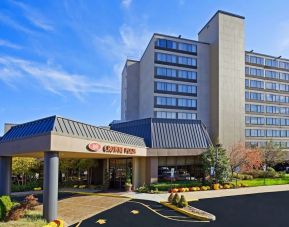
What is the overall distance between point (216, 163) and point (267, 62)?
168ft

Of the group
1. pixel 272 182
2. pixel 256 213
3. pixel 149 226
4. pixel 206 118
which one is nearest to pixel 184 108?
pixel 206 118

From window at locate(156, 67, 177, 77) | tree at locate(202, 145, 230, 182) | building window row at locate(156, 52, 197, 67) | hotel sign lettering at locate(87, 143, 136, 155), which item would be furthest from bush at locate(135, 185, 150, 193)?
building window row at locate(156, 52, 197, 67)

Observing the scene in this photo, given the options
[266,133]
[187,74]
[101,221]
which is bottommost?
[101,221]

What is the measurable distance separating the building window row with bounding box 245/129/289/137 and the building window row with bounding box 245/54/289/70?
54.6 ft

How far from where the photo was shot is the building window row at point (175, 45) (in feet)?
207

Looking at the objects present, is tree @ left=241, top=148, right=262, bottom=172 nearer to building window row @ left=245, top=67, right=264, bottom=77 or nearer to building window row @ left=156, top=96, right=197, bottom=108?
building window row @ left=156, top=96, right=197, bottom=108

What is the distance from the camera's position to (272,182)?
41.7 metres

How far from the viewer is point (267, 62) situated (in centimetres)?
7750

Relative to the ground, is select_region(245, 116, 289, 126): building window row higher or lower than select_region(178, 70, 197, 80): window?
lower

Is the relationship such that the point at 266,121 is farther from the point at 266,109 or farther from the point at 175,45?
the point at 175,45

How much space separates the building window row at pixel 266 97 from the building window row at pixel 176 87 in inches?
620

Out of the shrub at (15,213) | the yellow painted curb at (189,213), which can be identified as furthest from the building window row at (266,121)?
the shrub at (15,213)

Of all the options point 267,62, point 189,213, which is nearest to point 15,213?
point 189,213

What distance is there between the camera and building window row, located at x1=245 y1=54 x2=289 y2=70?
74.9 meters
